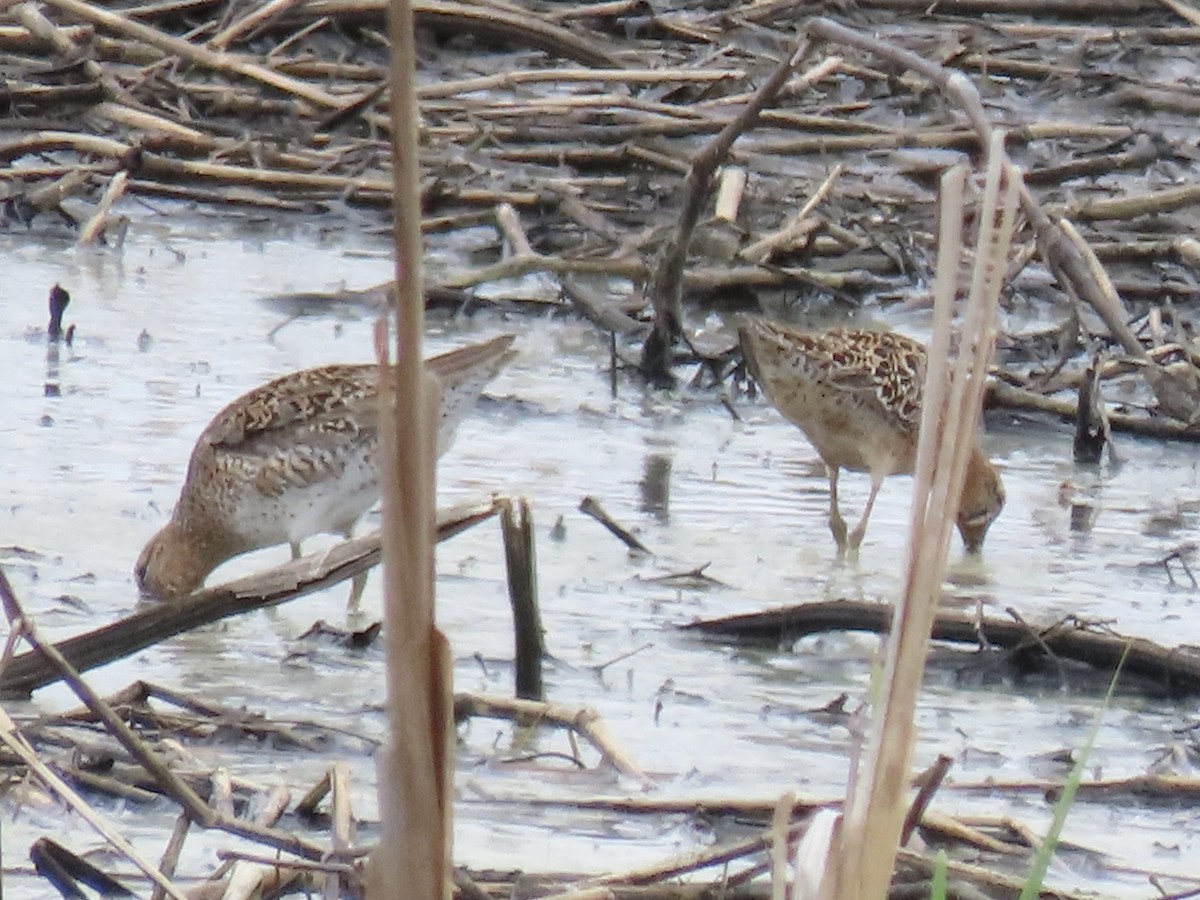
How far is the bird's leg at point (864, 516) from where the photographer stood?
6.10 m

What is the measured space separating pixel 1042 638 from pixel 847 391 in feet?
7.53

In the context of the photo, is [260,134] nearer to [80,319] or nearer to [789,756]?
[80,319]

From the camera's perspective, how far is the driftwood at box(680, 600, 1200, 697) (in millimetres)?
4473

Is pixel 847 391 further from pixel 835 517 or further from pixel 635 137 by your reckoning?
pixel 635 137

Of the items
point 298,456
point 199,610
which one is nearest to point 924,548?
point 199,610

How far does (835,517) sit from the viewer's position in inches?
248

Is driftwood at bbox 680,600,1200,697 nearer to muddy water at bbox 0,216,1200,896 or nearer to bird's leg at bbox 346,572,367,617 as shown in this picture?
muddy water at bbox 0,216,1200,896

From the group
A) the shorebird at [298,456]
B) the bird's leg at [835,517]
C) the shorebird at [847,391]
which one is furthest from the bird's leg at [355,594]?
the shorebird at [847,391]

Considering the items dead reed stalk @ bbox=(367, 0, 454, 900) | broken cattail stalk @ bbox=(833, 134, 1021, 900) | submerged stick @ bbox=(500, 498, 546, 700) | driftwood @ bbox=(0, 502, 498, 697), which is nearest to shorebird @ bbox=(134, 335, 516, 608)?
submerged stick @ bbox=(500, 498, 546, 700)

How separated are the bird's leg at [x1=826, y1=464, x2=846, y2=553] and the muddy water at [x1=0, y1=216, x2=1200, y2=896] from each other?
0.04 metres

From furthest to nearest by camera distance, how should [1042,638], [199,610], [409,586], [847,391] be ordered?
[847,391], [1042,638], [199,610], [409,586]

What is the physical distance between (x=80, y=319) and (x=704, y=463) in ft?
7.08

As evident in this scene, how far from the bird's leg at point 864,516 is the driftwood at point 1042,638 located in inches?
55.0

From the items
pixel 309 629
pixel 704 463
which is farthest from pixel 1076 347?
pixel 309 629
